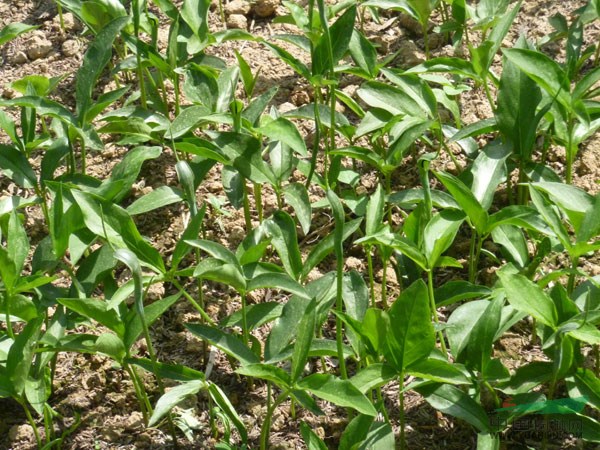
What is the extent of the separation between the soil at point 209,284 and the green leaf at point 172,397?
7.9 inches

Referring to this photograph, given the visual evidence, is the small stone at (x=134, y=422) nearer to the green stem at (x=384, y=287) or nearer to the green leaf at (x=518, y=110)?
the green stem at (x=384, y=287)

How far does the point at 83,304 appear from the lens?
1693mm

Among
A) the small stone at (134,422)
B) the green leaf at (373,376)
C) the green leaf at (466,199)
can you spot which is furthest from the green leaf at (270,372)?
the green leaf at (466,199)

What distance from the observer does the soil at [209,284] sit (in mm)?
1807

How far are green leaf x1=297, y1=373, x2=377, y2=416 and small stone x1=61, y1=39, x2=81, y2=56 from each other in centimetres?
149

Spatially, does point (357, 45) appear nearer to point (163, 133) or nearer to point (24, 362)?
point (163, 133)

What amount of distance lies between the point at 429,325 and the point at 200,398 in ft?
1.84

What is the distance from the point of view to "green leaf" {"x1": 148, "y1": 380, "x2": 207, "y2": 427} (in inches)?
61.1

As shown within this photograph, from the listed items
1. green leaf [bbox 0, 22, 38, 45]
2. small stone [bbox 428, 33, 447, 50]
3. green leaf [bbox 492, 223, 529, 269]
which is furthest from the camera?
small stone [bbox 428, 33, 447, 50]

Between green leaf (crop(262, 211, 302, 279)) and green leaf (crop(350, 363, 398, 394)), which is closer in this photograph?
green leaf (crop(350, 363, 398, 394))

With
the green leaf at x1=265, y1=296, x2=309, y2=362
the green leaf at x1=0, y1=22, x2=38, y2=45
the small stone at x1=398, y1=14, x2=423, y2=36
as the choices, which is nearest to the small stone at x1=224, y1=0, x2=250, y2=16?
the small stone at x1=398, y1=14, x2=423, y2=36

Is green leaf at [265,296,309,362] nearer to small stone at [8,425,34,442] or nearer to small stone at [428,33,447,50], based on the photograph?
small stone at [8,425,34,442]

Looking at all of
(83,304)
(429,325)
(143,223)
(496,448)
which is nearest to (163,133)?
(143,223)

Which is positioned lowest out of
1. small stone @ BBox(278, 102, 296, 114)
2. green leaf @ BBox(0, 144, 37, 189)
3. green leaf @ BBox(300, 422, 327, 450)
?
green leaf @ BBox(300, 422, 327, 450)
